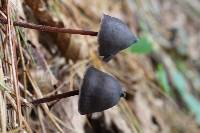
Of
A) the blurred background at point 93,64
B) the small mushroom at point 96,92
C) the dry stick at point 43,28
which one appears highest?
the dry stick at point 43,28

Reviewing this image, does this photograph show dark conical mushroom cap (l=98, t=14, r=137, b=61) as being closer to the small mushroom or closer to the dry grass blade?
the small mushroom

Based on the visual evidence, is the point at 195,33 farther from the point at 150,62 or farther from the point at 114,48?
the point at 114,48

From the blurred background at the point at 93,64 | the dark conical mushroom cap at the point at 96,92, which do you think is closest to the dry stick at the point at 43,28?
the blurred background at the point at 93,64

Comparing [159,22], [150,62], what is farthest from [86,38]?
[159,22]

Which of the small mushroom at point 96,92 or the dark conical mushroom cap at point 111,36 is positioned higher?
the dark conical mushroom cap at point 111,36

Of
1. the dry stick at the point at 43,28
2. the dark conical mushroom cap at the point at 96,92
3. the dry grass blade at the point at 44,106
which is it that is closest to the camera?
the dark conical mushroom cap at the point at 96,92

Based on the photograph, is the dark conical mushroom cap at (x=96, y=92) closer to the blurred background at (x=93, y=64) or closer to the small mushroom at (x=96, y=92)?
the small mushroom at (x=96, y=92)
